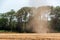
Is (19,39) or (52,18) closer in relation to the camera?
(19,39)

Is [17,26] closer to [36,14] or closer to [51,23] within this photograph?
[36,14]

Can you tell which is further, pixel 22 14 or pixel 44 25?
pixel 22 14

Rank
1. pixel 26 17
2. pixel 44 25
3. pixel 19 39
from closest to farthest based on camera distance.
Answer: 1. pixel 19 39
2. pixel 44 25
3. pixel 26 17

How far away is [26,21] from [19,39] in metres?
12.7

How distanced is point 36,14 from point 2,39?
469 inches

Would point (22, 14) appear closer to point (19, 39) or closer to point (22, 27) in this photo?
point (22, 27)

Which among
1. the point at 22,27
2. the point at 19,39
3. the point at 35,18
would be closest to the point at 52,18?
the point at 35,18

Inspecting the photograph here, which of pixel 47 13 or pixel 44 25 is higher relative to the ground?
pixel 47 13

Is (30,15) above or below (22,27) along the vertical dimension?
above

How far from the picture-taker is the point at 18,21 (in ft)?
62.9

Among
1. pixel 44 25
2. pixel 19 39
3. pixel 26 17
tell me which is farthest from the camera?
pixel 26 17

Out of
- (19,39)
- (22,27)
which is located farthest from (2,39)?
(22,27)

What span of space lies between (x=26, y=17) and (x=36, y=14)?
4.98 ft

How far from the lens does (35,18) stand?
1852 centimetres
